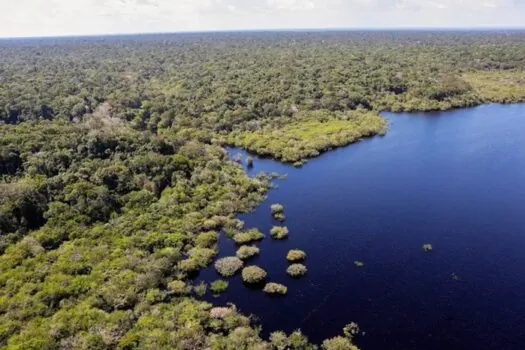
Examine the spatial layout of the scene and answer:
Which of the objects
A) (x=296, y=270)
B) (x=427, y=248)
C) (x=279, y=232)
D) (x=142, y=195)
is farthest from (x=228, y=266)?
(x=427, y=248)

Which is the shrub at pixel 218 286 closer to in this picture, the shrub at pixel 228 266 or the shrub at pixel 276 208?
the shrub at pixel 228 266

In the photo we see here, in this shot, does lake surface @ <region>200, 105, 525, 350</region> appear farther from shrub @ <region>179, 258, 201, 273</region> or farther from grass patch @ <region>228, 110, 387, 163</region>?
grass patch @ <region>228, 110, 387, 163</region>

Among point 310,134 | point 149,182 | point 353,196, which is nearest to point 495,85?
point 310,134

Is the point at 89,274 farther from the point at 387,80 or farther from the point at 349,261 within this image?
the point at 387,80

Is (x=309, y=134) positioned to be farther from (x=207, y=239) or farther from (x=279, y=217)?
(x=207, y=239)

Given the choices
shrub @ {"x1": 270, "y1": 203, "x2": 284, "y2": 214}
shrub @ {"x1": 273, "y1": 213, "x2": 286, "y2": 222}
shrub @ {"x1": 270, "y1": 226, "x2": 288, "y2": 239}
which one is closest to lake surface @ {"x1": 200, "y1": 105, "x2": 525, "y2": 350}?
shrub @ {"x1": 273, "y1": 213, "x2": 286, "y2": 222}

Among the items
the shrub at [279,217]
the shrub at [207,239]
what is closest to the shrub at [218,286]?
the shrub at [207,239]
